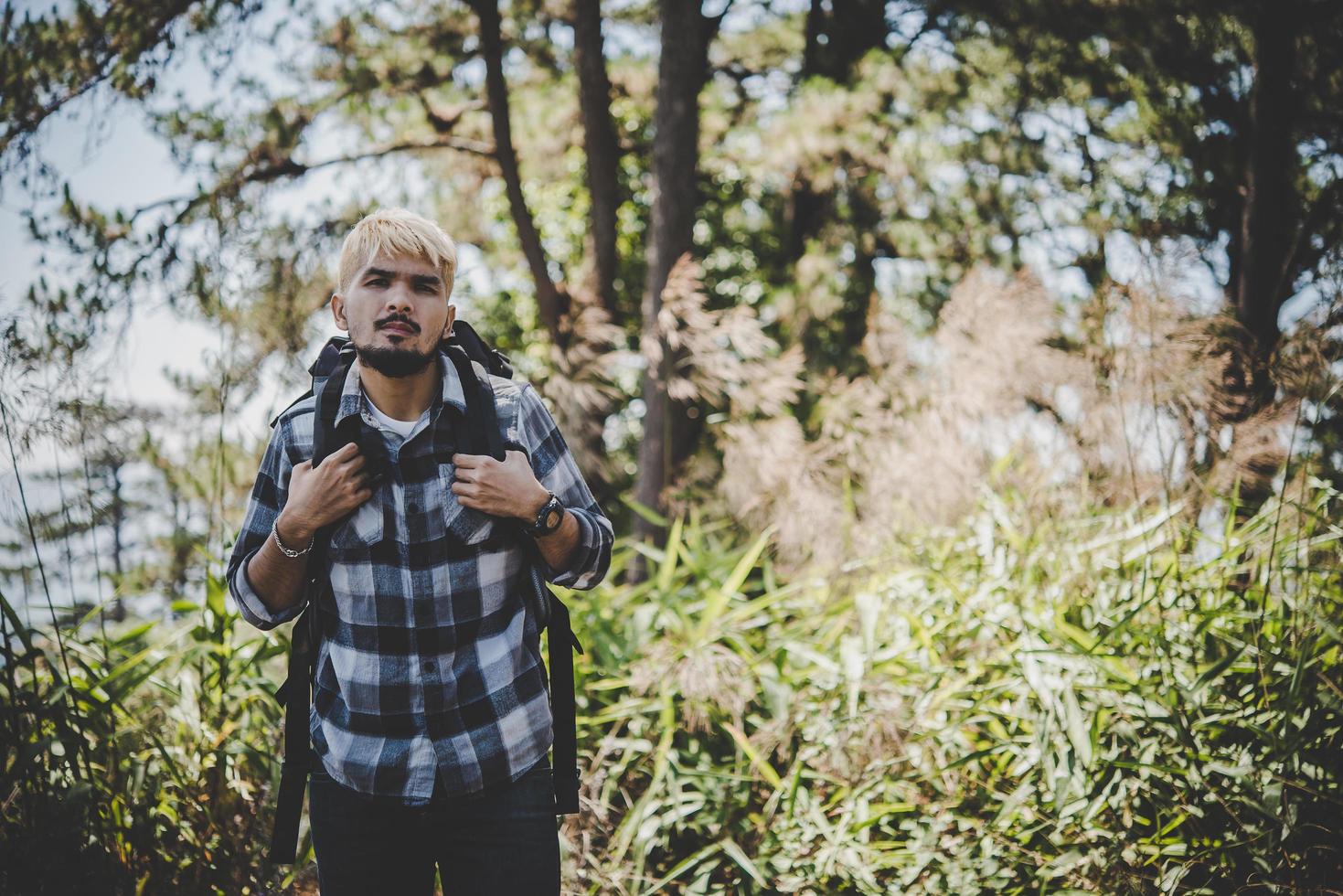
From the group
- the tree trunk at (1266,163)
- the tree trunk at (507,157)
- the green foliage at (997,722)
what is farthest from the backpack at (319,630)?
the tree trunk at (507,157)

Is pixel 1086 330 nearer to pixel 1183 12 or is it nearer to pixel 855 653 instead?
pixel 855 653

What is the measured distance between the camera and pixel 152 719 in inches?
96.7

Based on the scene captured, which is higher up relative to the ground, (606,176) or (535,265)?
(606,176)

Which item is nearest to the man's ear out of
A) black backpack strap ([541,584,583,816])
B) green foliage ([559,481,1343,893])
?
black backpack strap ([541,584,583,816])

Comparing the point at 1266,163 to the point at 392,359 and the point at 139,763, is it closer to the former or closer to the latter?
the point at 392,359

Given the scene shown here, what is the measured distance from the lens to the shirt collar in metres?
1.46

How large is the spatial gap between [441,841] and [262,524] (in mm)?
641

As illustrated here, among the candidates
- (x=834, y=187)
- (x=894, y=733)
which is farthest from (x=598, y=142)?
(x=894, y=733)

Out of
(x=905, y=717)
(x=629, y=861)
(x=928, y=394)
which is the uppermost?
(x=928, y=394)

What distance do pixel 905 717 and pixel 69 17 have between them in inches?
200

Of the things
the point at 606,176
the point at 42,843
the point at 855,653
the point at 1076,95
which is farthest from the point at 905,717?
the point at 606,176

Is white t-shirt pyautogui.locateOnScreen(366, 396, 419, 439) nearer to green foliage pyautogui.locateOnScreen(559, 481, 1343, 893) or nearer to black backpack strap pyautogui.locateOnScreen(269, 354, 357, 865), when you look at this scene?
black backpack strap pyautogui.locateOnScreen(269, 354, 357, 865)

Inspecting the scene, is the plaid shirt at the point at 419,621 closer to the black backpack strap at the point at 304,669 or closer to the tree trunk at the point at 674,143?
the black backpack strap at the point at 304,669

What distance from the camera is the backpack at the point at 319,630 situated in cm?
145
